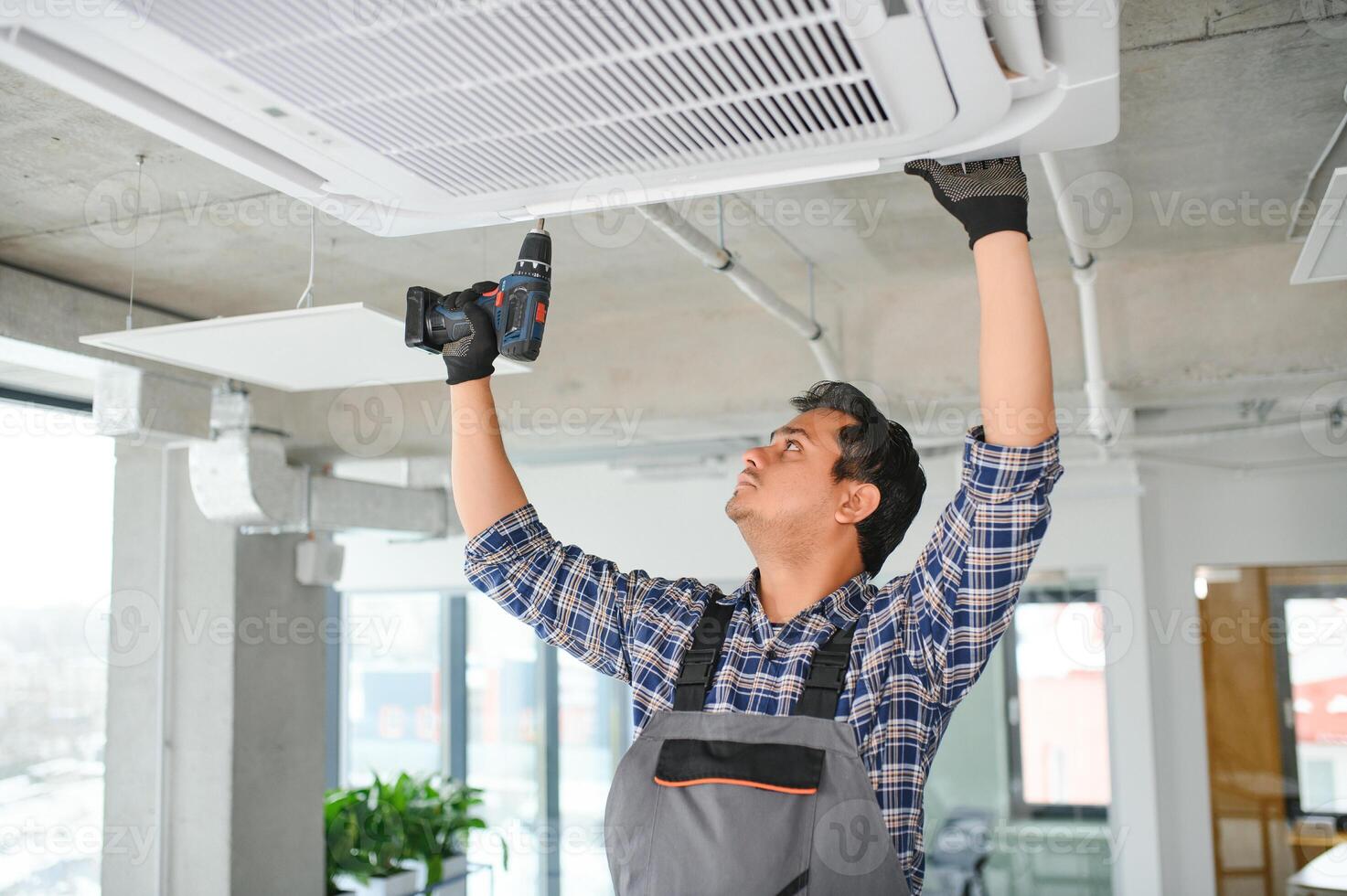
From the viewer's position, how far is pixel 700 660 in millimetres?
1500

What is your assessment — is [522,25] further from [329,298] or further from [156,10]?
[329,298]

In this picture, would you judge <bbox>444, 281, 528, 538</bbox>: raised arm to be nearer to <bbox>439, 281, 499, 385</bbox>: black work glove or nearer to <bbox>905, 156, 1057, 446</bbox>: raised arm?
<bbox>439, 281, 499, 385</bbox>: black work glove

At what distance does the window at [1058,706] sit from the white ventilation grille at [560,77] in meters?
5.81

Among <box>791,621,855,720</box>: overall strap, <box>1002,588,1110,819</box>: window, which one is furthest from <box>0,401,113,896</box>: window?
<box>1002,588,1110,819</box>: window

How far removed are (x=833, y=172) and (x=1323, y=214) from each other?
1.37 m

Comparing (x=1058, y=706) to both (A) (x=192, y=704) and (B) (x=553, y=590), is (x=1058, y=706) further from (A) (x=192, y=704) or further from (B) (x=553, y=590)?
(B) (x=553, y=590)

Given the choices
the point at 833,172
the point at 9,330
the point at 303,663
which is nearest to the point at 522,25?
the point at 833,172

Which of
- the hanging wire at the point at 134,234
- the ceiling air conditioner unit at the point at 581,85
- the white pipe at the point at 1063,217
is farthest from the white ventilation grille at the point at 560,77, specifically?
the hanging wire at the point at 134,234

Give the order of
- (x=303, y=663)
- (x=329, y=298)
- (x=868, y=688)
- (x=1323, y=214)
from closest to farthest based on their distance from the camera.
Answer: (x=868, y=688) < (x=1323, y=214) < (x=329, y=298) < (x=303, y=663)

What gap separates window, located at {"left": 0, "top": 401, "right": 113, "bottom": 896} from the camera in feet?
14.1

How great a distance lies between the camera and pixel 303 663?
191 inches

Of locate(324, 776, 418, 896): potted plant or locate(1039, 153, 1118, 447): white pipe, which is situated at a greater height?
locate(1039, 153, 1118, 447): white pipe

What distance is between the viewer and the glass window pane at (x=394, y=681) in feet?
27.5

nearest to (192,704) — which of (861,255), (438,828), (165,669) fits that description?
(165,669)
